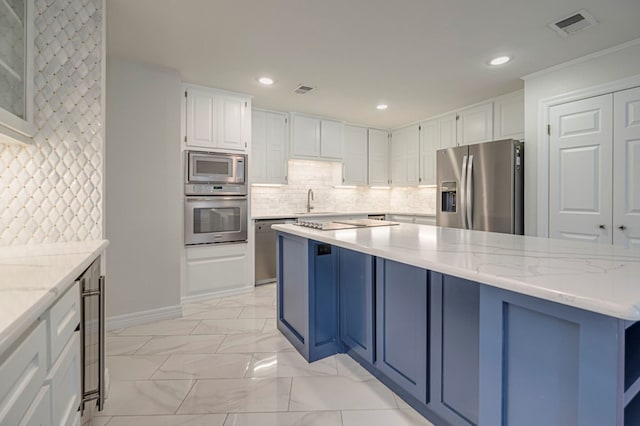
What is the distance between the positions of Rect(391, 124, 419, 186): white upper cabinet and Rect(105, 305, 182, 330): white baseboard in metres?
3.88

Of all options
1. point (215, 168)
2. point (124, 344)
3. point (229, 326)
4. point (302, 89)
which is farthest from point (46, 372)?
point (302, 89)

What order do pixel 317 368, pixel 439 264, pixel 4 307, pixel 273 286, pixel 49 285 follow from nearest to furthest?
pixel 4 307 < pixel 49 285 < pixel 439 264 < pixel 317 368 < pixel 273 286

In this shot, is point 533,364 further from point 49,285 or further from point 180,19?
point 180,19

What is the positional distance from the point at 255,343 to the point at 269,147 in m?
2.69

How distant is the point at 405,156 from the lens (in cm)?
516

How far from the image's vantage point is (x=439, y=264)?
1.07 metres

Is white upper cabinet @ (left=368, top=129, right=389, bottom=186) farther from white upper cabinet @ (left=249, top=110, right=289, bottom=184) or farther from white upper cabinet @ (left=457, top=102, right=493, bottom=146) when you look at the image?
white upper cabinet @ (left=249, top=110, right=289, bottom=184)

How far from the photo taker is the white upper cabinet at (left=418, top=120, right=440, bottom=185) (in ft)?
15.1

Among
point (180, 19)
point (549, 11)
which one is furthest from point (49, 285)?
point (549, 11)

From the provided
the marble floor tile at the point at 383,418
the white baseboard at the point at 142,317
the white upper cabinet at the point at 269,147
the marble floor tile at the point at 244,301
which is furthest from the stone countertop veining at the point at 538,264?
the white upper cabinet at the point at 269,147

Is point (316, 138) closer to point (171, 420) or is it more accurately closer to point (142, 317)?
point (142, 317)

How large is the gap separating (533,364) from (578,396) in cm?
12

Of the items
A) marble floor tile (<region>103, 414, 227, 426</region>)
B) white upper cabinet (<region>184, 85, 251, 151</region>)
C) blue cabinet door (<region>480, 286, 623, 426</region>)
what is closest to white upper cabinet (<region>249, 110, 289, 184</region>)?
white upper cabinet (<region>184, 85, 251, 151</region>)

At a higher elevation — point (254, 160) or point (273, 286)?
point (254, 160)
